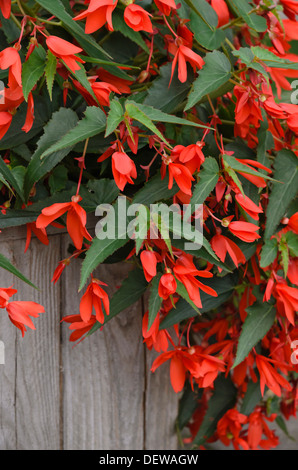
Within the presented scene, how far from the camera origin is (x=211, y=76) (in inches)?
29.2

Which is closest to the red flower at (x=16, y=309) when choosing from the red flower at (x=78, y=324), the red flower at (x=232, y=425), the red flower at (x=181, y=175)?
the red flower at (x=78, y=324)

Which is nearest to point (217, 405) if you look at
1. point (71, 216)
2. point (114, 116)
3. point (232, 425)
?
point (232, 425)

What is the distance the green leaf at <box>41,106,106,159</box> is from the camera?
0.65 meters

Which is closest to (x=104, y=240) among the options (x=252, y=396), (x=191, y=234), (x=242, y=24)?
(x=191, y=234)

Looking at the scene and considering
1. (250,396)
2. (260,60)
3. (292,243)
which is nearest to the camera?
(260,60)

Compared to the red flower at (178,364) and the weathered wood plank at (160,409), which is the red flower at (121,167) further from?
the weathered wood plank at (160,409)

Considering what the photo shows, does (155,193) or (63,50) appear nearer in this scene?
(63,50)

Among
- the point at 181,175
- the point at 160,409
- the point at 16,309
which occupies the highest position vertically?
the point at 181,175

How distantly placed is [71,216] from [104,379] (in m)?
0.45

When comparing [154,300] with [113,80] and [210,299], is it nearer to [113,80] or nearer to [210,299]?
[210,299]

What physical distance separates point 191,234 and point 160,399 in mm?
580

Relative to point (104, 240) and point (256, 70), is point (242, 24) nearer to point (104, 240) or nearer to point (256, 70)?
point (256, 70)

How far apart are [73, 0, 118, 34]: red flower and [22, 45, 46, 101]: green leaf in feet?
0.21

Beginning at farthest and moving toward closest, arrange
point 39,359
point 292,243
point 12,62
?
point 39,359 → point 292,243 → point 12,62
